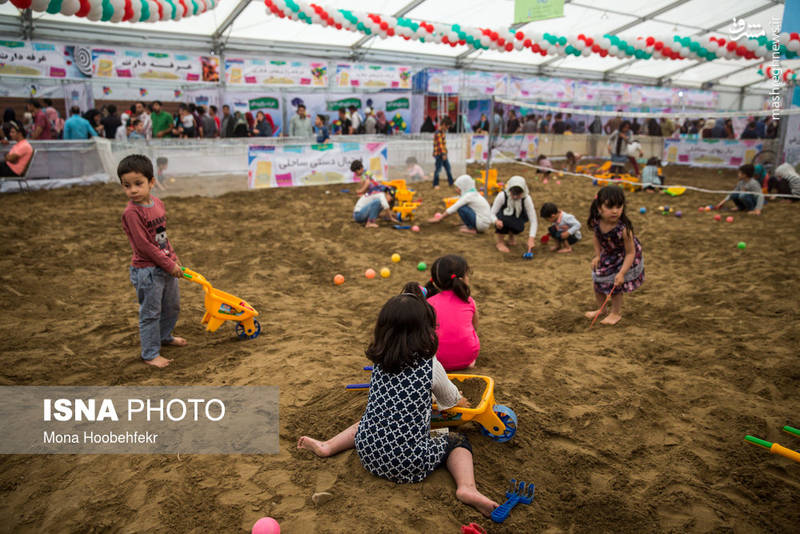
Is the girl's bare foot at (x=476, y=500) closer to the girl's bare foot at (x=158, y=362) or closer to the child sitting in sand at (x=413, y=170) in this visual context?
the girl's bare foot at (x=158, y=362)

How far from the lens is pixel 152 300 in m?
4.00

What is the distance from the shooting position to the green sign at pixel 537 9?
34.0ft

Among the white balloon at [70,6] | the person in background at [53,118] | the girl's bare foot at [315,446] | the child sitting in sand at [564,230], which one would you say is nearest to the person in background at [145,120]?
the person in background at [53,118]

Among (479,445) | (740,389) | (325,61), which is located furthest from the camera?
(325,61)

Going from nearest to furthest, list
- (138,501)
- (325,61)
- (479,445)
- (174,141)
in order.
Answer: (138,501) < (479,445) < (174,141) < (325,61)

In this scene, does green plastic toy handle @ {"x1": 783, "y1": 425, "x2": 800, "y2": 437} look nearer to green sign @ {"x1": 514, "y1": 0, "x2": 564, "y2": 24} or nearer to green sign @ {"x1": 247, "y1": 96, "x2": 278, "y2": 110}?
green sign @ {"x1": 514, "y1": 0, "x2": 564, "y2": 24}

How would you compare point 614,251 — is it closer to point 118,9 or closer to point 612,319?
point 612,319

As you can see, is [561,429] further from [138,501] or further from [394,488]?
[138,501]

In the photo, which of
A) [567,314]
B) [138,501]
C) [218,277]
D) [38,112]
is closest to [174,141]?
[38,112]

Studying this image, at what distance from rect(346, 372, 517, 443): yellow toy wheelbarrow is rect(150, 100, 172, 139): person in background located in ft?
43.9

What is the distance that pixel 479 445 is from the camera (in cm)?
296

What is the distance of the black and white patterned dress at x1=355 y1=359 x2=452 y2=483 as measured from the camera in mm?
2533

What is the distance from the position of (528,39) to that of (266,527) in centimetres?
1629

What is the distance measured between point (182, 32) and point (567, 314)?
16657 millimetres
